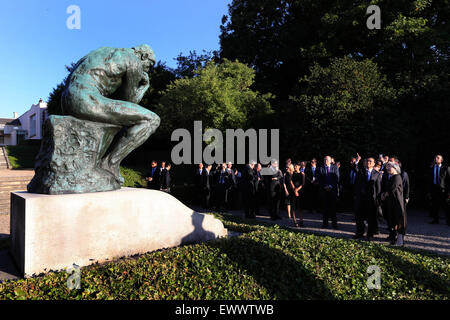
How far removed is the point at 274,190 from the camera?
34.6 ft

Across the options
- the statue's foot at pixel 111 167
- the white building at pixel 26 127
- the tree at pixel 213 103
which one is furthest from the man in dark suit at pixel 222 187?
the white building at pixel 26 127

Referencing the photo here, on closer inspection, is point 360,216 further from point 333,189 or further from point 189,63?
point 189,63

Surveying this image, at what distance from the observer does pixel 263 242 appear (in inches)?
196

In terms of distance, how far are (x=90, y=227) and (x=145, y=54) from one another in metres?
3.16

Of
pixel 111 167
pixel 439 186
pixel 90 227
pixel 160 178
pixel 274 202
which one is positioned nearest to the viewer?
pixel 90 227

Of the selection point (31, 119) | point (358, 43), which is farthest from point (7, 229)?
point (31, 119)

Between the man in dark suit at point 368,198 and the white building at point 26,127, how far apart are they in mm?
47486

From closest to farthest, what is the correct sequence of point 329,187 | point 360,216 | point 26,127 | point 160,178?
point 360,216
point 329,187
point 160,178
point 26,127

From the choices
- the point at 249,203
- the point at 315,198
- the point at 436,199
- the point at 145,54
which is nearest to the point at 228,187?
the point at 249,203

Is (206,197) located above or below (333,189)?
below

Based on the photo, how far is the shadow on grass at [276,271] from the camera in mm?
3742

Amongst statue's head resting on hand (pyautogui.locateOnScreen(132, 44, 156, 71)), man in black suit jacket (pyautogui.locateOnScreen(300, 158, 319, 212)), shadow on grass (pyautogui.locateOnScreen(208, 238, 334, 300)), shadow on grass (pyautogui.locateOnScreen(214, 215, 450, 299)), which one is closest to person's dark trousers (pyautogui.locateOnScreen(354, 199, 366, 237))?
shadow on grass (pyautogui.locateOnScreen(214, 215, 450, 299))

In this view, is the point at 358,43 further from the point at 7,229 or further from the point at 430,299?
the point at 7,229

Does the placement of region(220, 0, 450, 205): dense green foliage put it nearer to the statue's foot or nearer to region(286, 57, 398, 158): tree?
region(286, 57, 398, 158): tree
